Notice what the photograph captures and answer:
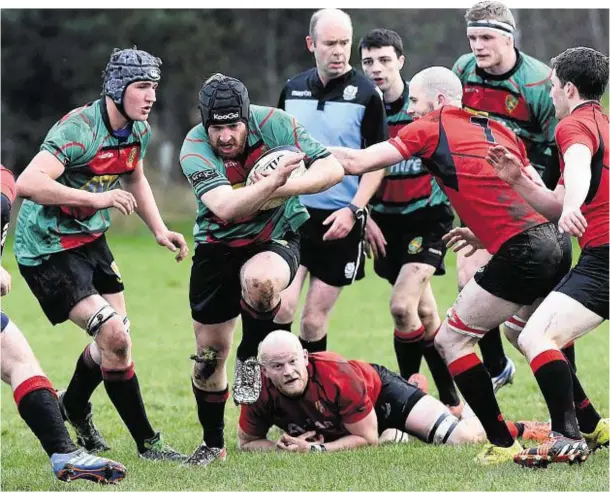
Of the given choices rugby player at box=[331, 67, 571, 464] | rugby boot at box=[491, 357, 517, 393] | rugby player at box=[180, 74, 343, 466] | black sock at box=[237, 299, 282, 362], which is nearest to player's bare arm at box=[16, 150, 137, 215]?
rugby player at box=[180, 74, 343, 466]

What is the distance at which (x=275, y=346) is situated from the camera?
280 inches

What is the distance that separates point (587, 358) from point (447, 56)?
21.8 metres

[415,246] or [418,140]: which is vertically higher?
[418,140]

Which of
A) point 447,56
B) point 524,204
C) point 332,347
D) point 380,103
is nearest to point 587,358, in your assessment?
point 332,347

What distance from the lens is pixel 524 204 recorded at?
6.83m

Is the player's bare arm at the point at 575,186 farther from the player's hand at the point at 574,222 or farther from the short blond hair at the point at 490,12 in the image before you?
the short blond hair at the point at 490,12

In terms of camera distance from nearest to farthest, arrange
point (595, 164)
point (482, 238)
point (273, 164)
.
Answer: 1. point (595, 164)
2. point (273, 164)
3. point (482, 238)

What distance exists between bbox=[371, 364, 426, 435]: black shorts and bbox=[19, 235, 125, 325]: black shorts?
1935 mm

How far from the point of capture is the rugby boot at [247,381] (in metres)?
7.11

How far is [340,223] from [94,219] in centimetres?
175

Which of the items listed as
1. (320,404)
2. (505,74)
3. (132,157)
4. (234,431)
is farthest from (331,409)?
(505,74)

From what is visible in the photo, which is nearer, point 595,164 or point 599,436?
point 595,164

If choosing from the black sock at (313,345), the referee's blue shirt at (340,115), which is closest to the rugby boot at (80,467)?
the black sock at (313,345)

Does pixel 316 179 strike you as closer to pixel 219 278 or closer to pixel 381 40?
pixel 219 278
